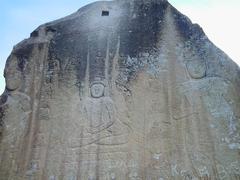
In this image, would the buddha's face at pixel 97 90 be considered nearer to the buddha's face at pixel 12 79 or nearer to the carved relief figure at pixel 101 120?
the carved relief figure at pixel 101 120

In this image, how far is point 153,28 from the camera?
6.07m

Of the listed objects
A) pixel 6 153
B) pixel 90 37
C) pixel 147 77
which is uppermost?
pixel 90 37

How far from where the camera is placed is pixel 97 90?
5789mm

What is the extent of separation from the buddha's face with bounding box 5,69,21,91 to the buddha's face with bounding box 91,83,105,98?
4.08 feet

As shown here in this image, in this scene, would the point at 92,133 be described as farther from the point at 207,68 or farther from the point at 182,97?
the point at 207,68

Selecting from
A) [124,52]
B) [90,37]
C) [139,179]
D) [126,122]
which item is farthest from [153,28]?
[139,179]

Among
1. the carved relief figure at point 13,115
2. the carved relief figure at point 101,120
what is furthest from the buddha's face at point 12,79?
the carved relief figure at point 101,120

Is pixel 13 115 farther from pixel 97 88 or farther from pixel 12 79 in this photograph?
pixel 97 88

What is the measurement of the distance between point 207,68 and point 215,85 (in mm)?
304

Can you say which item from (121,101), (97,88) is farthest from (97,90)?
(121,101)

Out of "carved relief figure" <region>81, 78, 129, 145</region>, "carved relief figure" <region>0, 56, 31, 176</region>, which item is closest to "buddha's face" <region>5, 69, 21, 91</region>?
"carved relief figure" <region>0, 56, 31, 176</region>

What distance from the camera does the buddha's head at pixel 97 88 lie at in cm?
577

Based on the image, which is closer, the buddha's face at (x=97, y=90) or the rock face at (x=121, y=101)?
the rock face at (x=121, y=101)

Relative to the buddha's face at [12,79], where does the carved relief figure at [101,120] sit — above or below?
below
